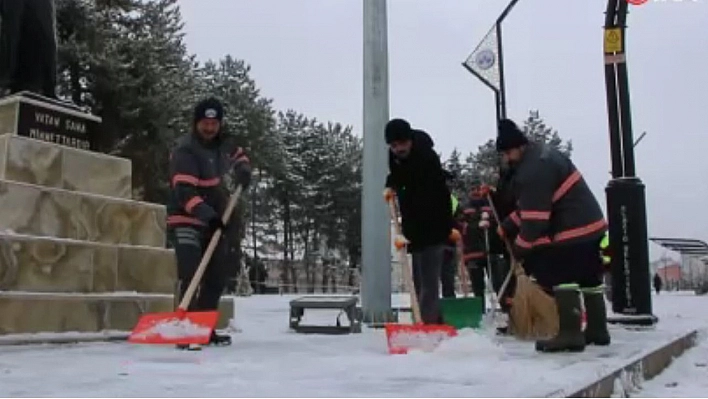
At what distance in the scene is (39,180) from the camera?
243 inches

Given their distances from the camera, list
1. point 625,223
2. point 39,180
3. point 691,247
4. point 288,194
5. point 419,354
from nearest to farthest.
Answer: point 419,354 < point 39,180 < point 625,223 < point 691,247 < point 288,194

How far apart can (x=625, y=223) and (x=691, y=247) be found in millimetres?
26200

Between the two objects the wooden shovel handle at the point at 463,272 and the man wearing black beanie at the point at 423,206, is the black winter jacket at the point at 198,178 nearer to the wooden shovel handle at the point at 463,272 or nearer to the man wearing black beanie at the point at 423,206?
the man wearing black beanie at the point at 423,206

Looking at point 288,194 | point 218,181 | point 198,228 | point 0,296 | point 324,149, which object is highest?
point 324,149

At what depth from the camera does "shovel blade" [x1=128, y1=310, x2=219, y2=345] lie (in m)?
5.09

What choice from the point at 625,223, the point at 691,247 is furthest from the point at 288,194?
the point at 625,223

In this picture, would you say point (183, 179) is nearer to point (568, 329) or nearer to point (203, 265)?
point (203, 265)

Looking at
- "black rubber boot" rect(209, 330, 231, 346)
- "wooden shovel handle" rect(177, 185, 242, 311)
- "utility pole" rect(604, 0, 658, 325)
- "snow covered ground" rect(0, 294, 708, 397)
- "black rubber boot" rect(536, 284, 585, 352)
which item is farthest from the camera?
"utility pole" rect(604, 0, 658, 325)

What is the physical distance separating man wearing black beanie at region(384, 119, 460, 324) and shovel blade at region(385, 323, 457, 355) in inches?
24.8

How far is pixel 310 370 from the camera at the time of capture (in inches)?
160

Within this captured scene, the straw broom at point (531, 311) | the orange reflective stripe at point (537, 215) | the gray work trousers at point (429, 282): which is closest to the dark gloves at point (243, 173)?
the gray work trousers at point (429, 282)

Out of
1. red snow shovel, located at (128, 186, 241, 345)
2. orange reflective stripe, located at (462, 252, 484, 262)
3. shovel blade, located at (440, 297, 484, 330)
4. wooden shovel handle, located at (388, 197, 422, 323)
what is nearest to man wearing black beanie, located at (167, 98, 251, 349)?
red snow shovel, located at (128, 186, 241, 345)

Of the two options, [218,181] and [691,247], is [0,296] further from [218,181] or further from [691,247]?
[691,247]

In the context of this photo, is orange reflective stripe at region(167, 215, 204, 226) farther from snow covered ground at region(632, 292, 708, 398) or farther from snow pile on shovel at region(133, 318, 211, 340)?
snow covered ground at region(632, 292, 708, 398)
